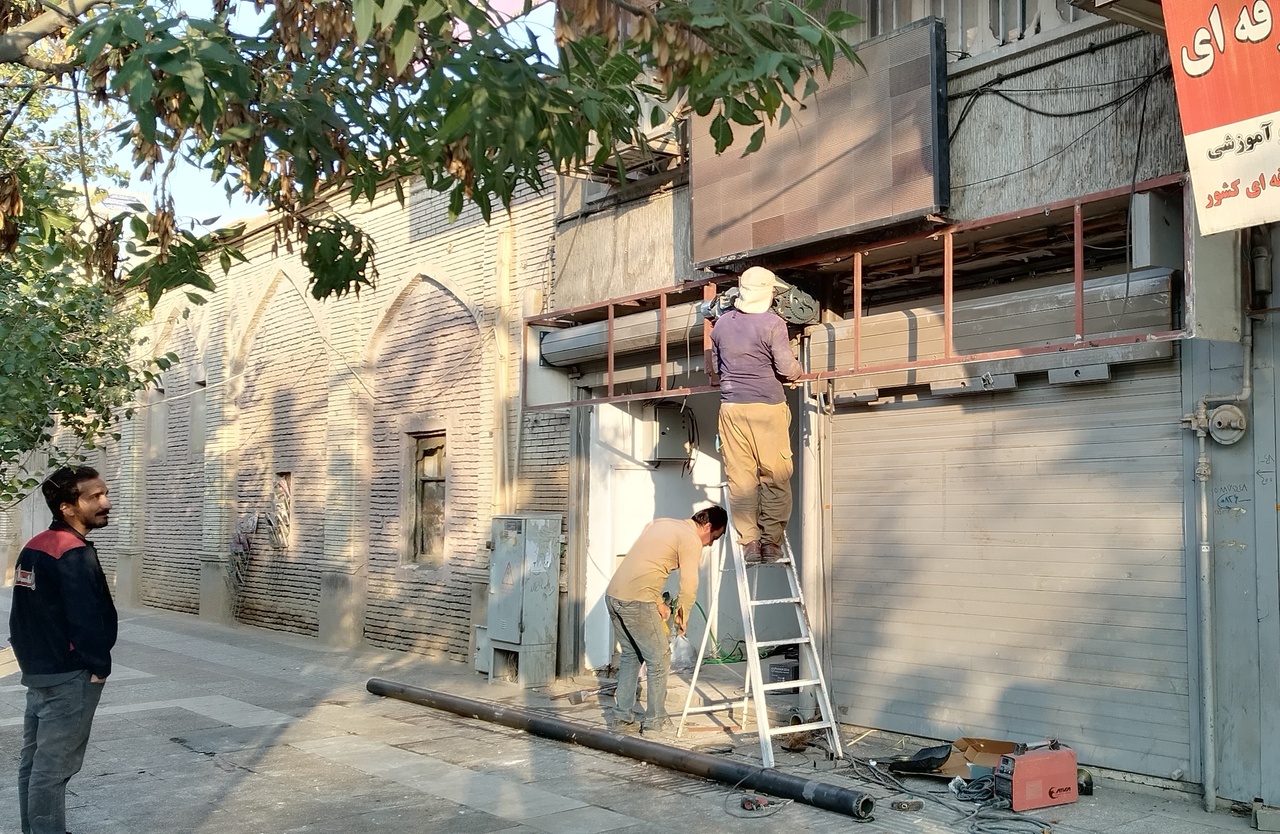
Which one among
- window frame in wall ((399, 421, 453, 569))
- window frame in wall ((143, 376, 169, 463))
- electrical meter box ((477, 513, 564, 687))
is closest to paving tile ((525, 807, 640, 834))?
electrical meter box ((477, 513, 564, 687))

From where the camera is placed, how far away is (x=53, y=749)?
A: 6.43 meters

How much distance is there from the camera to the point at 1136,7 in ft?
22.7

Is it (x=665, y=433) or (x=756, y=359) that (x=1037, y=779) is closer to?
(x=756, y=359)

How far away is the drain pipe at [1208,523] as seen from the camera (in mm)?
7285

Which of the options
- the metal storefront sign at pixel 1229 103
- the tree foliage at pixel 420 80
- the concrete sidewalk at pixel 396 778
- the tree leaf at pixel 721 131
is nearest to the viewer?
the tree foliage at pixel 420 80

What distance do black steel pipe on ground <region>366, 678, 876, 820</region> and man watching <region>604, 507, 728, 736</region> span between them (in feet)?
2.30

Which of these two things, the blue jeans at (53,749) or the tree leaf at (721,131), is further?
the blue jeans at (53,749)

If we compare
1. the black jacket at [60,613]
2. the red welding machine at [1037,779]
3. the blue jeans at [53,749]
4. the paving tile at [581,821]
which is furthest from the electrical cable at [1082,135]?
the blue jeans at [53,749]

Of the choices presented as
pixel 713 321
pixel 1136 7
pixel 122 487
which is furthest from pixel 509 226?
pixel 122 487

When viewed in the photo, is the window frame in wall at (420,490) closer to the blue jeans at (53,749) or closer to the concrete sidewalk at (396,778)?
the concrete sidewalk at (396,778)

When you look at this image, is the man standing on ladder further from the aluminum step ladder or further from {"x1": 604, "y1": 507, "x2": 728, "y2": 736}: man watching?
{"x1": 604, "y1": 507, "x2": 728, "y2": 736}: man watching

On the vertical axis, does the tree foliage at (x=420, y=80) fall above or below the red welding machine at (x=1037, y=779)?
above

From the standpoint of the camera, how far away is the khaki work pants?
8.91 meters

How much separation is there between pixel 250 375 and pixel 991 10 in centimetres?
1483
